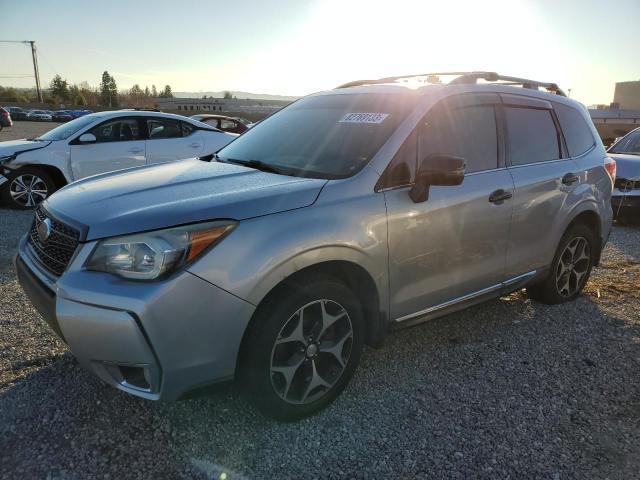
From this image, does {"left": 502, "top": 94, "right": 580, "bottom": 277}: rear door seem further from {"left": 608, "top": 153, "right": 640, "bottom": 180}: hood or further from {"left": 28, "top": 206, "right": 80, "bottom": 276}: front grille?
{"left": 608, "top": 153, "right": 640, "bottom": 180}: hood

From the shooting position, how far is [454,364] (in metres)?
3.35

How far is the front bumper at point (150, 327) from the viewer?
209 centimetres

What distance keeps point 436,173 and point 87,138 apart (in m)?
6.78

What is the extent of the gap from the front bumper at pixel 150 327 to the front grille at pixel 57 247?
14 cm

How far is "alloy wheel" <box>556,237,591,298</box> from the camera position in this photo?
167 inches

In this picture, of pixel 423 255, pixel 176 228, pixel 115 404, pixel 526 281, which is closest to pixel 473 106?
pixel 423 255

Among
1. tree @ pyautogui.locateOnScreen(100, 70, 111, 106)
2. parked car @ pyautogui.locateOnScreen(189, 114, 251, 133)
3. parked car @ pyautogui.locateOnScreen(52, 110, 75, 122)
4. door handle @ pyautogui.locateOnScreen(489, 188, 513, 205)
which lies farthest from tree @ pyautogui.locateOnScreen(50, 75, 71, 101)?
door handle @ pyautogui.locateOnScreen(489, 188, 513, 205)

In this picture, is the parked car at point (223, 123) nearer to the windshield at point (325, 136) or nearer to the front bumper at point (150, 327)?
the windshield at point (325, 136)

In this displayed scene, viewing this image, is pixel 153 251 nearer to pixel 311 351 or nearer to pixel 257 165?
pixel 311 351

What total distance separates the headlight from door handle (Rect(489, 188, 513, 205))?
1971 mm

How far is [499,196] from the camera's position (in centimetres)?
335

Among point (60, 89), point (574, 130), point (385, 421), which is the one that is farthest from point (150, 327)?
point (60, 89)

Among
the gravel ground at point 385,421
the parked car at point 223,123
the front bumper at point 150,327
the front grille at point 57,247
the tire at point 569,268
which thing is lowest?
the gravel ground at point 385,421

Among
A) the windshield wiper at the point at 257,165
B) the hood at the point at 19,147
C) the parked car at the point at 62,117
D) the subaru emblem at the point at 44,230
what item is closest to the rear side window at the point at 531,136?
the windshield wiper at the point at 257,165
